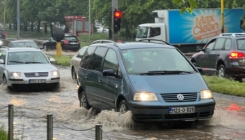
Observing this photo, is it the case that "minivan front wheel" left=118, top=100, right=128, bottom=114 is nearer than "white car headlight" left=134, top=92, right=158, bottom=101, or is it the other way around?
"white car headlight" left=134, top=92, right=158, bottom=101

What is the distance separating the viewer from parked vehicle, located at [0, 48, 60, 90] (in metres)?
18.4

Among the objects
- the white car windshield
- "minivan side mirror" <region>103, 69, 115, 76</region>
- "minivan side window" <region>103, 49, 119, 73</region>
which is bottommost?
the white car windshield

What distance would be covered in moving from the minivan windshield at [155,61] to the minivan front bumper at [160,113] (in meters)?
0.95

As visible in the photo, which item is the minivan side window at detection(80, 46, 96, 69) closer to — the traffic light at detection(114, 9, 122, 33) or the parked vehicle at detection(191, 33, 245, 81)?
the parked vehicle at detection(191, 33, 245, 81)

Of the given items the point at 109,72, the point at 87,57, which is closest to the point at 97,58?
the point at 87,57

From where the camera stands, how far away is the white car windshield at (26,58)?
19578 millimetres

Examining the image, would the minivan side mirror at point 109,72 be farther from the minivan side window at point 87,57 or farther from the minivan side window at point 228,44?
the minivan side window at point 228,44

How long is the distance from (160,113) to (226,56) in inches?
423

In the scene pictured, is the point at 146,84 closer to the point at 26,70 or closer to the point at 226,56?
the point at 26,70

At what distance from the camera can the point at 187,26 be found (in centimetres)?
4469

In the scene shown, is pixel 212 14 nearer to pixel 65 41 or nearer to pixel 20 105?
pixel 65 41

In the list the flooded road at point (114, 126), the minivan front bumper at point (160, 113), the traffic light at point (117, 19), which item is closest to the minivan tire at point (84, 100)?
the flooded road at point (114, 126)

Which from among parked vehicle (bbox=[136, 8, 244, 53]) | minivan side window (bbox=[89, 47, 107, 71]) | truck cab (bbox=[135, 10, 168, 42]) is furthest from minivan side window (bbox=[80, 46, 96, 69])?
parked vehicle (bbox=[136, 8, 244, 53])

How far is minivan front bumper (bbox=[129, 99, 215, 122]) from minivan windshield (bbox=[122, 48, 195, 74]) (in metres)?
0.95
